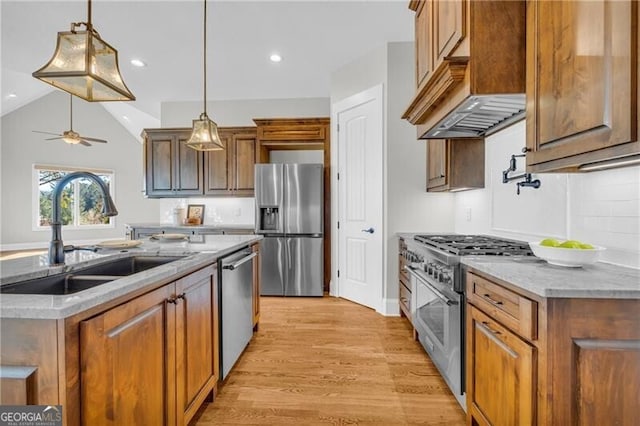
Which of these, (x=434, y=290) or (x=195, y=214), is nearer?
(x=434, y=290)

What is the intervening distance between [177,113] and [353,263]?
12.6 feet

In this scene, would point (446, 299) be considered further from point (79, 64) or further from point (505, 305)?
point (79, 64)

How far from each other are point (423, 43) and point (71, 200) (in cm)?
894

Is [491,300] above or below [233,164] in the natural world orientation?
below

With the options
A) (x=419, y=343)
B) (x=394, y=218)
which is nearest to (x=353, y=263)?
(x=394, y=218)

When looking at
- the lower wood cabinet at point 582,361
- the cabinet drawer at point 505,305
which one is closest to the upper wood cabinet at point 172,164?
the cabinet drawer at point 505,305

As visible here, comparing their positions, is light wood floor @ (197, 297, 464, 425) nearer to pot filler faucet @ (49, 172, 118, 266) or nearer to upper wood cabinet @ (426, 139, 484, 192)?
pot filler faucet @ (49, 172, 118, 266)

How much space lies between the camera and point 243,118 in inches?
202

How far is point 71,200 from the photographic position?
7.83 m

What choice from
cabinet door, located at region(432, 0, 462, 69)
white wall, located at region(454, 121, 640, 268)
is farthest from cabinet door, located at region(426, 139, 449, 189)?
cabinet door, located at region(432, 0, 462, 69)

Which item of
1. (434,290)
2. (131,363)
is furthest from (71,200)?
(434,290)

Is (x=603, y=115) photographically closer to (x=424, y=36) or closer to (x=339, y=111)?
(x=424, y=36)

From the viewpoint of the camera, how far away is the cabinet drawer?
112 cm

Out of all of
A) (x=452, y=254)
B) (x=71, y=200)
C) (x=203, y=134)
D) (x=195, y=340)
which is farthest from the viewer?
(x=71, y=200)
